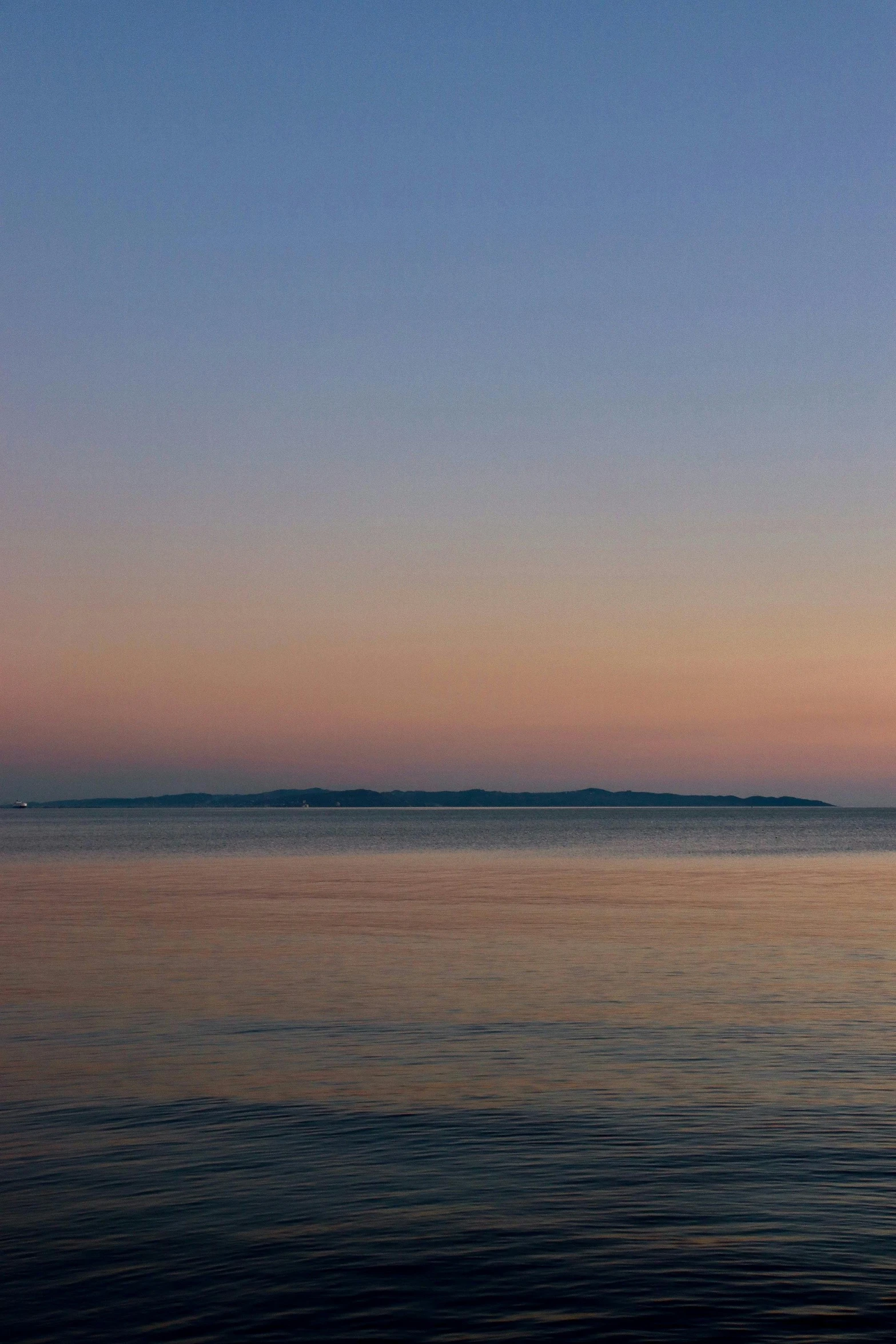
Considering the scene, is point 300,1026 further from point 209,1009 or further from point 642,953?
point 642,953

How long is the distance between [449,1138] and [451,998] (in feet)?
39.0

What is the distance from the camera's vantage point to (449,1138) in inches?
662

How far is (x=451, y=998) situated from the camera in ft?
93.9

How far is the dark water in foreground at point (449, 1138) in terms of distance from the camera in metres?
11.6

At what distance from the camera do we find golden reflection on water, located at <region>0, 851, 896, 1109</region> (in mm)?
20234

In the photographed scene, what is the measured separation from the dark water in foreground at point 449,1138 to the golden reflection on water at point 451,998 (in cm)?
12

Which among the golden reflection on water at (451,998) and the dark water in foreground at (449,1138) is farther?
the golden reflection on water at (451,998)

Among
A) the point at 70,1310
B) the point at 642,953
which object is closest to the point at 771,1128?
the point at 70,1310

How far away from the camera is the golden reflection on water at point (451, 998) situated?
2023 centimetres

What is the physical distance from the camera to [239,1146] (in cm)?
1653

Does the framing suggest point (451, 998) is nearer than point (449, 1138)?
No

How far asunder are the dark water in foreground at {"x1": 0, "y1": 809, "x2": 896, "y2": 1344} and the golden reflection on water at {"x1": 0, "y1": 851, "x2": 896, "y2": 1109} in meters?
0.12

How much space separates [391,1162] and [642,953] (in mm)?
21814

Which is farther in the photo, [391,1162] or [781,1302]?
[391,1162]
